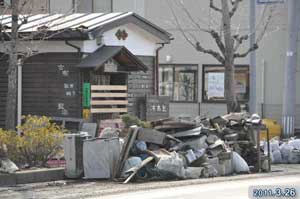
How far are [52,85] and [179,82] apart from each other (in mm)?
13531

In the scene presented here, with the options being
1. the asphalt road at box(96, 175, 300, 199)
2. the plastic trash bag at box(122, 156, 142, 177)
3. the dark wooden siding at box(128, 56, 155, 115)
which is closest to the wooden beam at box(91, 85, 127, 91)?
the dark wooden siding at box(128, 56, 155, 115)

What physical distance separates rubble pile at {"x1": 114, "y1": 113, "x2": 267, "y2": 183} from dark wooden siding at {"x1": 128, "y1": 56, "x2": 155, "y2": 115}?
4.30 meters

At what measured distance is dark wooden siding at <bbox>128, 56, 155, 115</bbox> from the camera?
2281 cm

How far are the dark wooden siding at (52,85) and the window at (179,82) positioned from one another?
13.1m

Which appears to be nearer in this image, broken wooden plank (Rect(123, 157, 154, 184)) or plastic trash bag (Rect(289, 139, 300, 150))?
broken wooden plank (Rect(123, 157, 154, 184))

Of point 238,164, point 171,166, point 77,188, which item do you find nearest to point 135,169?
point 171,166

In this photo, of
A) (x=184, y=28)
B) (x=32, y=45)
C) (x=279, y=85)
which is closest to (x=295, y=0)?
(x=279, y=85)

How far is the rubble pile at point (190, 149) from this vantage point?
1573 cm

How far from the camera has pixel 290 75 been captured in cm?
2731

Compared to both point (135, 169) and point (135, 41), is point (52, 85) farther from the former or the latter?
point (135, 169)

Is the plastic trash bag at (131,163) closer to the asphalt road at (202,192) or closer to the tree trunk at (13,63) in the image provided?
the asphalt road at (202,192)

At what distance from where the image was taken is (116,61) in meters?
21.9

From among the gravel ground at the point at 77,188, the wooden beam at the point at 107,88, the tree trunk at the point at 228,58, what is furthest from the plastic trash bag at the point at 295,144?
the wooden beam at the point at 107,88
